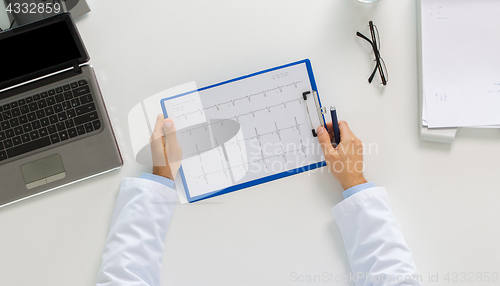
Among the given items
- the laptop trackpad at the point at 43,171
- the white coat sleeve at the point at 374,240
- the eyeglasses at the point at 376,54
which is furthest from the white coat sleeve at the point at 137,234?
the eyeglasses at the point at 376,54

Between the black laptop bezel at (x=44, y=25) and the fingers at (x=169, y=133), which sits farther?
the fingers at (x=169, y=133)

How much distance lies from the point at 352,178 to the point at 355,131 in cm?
12

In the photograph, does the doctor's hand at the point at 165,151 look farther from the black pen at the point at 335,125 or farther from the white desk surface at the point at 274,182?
the black pen at the point at 335,125

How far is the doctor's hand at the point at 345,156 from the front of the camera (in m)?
0.74

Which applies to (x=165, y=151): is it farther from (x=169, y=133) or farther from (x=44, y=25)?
(x=44, y=25)

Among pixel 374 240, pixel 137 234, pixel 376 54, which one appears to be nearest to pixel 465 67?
pixel 376 54

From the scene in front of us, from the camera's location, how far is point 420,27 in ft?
2.49

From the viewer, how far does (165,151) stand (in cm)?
77

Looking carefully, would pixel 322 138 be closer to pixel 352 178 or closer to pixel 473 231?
pixel 352 178

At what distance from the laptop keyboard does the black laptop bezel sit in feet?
0.14

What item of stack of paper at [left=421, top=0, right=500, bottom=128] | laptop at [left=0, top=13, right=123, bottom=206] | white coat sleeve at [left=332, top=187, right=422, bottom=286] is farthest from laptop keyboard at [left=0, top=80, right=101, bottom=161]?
stack of paper at [left=421, top=0, right=500, bottom=128]

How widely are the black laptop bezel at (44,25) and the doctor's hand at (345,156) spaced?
597mm

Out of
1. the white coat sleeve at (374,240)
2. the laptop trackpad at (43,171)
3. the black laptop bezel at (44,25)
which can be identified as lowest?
the white coat sleeve at (374,240)

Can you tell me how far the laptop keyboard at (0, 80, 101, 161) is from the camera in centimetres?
73
